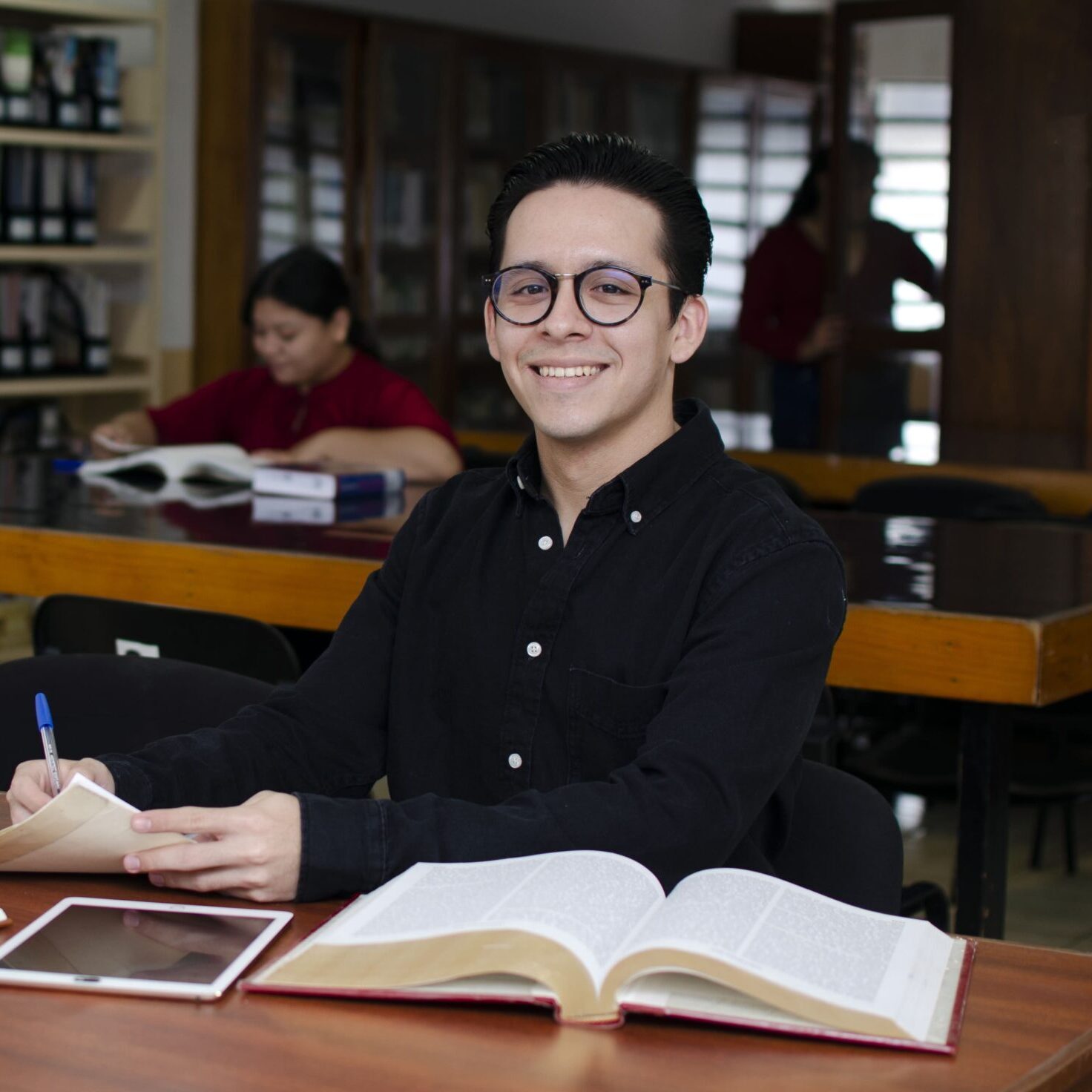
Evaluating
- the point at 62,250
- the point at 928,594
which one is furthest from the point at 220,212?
the point at 928,594

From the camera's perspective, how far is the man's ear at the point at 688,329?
1.56 metres

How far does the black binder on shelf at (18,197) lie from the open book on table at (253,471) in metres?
2.16

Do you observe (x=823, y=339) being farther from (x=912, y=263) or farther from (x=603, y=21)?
(x=603, y=21)

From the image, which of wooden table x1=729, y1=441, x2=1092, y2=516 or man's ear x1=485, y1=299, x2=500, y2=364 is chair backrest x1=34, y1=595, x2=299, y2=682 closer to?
man's ear x1=485, y1=299, x2=500, y2=364

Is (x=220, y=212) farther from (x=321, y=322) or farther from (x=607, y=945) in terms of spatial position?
(x=607, y=945)

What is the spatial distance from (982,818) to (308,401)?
194cm

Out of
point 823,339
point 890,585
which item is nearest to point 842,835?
point 890,585

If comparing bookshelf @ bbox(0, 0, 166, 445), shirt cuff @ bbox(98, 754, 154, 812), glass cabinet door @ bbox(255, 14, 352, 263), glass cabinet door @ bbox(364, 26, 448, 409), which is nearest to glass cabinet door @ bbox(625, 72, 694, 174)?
glass cabinet door @ bbox(364, 26, 448, 409)

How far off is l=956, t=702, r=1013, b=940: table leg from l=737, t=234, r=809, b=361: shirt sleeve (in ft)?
11.8

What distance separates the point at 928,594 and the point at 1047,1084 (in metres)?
1.36

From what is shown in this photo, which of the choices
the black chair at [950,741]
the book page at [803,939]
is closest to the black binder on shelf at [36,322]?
the black chair at [950,741]

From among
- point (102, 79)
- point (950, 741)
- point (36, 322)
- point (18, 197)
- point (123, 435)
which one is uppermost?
point (102, 79)

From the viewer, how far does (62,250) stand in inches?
219

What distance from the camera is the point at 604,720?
4.80 ft
